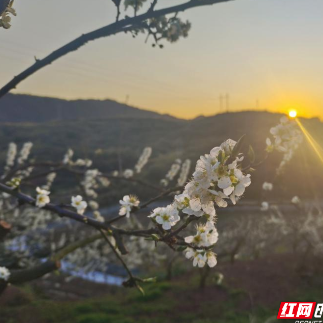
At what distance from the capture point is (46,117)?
90375 mm

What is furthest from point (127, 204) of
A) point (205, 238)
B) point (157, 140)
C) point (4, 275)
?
point (157, 140)

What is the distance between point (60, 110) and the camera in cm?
9412

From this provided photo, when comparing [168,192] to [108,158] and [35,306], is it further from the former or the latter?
[108,158]

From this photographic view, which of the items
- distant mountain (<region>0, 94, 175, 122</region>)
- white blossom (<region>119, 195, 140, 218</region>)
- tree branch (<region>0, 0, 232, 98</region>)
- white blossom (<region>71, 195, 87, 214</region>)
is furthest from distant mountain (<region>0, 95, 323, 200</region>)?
tree branch (<region>0, 0, 232, 98</region>)

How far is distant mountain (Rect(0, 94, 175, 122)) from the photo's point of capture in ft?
256

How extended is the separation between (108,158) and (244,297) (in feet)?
103

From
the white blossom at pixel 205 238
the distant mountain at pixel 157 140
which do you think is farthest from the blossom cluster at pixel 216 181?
the distant mountain at pixel 157 140

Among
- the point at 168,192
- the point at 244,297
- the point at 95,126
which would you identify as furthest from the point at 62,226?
the point at 95,126

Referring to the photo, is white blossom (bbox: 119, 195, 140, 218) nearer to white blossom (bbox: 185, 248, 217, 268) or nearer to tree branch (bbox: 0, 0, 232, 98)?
white blossom (bbox: 185, 248, 217, 268)

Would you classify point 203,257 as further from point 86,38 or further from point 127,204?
point 86,38

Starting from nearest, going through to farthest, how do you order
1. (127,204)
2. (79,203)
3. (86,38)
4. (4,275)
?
(86,38) < (127,204) < (4,275) < (79,203)

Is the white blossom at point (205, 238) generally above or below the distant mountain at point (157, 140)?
below

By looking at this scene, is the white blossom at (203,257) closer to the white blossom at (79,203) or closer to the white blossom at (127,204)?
the white blossom at (127,204)

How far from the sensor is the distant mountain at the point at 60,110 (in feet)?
256
